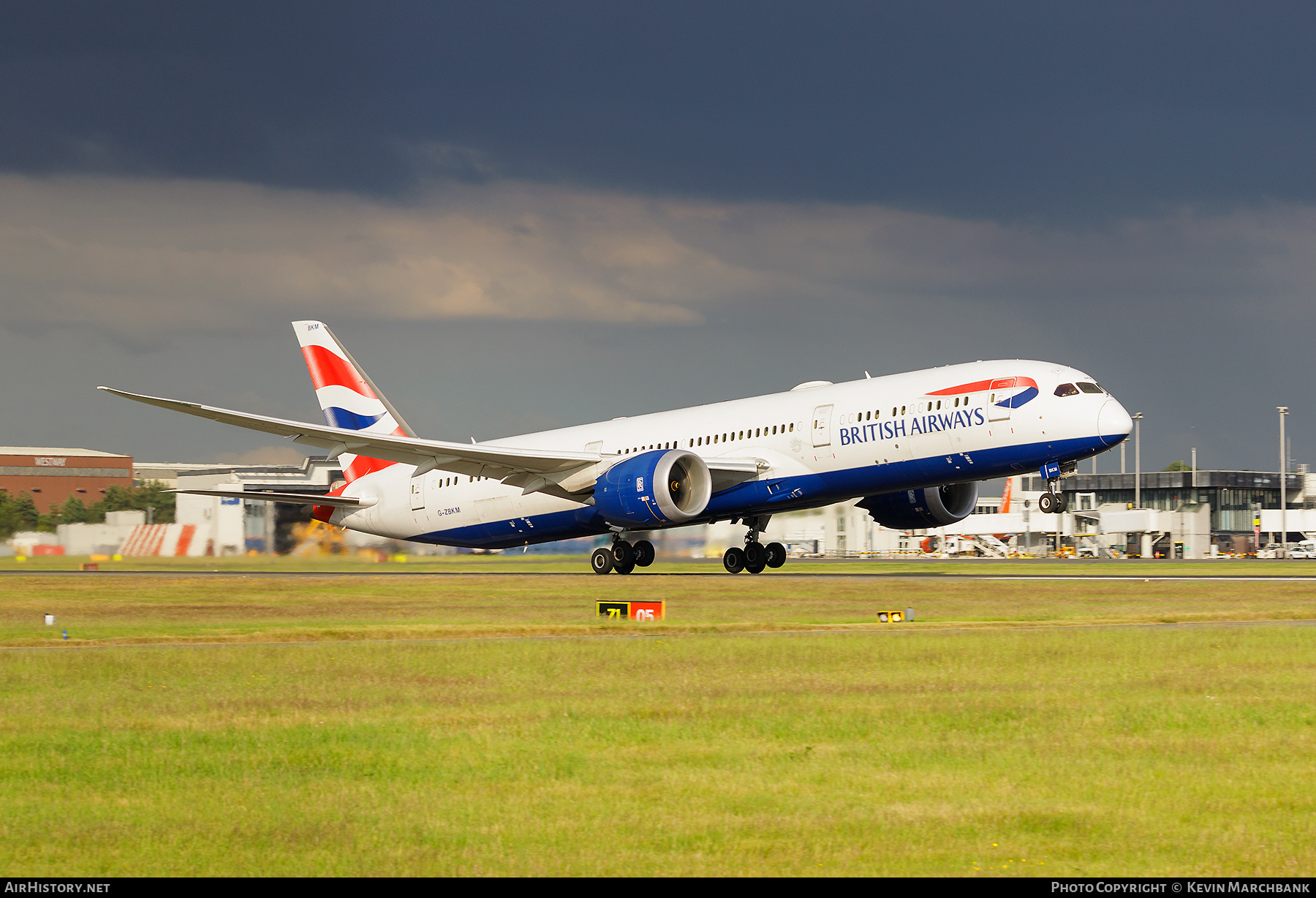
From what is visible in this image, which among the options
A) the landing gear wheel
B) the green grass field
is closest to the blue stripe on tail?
the landing gear wheel

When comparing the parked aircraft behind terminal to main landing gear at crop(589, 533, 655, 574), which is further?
main landing gear at crop(589, 533, 655, 574)

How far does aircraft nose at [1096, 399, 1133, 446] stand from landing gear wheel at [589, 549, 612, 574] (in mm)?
17289

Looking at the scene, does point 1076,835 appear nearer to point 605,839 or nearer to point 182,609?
point 605,839

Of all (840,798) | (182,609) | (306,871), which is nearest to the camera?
(306,871)

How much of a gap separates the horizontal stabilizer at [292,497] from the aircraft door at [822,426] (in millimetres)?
19587

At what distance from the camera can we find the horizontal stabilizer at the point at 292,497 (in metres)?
47.2

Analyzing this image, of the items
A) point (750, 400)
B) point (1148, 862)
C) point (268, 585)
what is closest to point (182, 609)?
point (268, 585)

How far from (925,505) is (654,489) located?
10.9 meters

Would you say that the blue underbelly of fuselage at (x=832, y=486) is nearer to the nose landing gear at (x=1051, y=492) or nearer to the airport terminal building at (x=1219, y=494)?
the nose landing gear at (x=1051, y=492)

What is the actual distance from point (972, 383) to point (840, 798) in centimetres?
2931

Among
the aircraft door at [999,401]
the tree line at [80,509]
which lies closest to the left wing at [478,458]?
the aircraft door at [999,401]

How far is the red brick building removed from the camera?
61812 millimetres

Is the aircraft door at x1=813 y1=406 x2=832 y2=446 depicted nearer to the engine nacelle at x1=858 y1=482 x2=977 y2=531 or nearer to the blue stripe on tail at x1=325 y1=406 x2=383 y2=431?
the engine nacelle at x1=858 y1=482 x2=977 y2=531

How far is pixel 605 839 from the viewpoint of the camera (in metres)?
8.86
